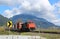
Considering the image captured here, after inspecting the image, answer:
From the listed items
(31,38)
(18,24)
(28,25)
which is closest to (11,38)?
(31,38)

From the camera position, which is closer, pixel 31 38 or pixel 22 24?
pixel 31 38

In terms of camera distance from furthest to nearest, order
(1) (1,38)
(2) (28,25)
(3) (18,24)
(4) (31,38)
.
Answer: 1. (3) (18,24)
2. (2) (28,25)
3. (4) (31,38)
4. (1) (1,38)

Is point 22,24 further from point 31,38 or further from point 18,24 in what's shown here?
point 31,38

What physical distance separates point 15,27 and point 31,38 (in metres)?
45.0

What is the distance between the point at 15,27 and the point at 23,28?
6.29 m

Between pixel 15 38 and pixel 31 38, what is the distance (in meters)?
2.55

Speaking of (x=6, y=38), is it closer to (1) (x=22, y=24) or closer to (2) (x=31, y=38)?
(2) (x=31, y=38)

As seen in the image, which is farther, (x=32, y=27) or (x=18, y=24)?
(x=18, y=24)

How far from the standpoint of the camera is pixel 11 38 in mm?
25078

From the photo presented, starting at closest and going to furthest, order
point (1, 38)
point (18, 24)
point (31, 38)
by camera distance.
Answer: point (1, 38) < point (31, 38) < point (18, 24)

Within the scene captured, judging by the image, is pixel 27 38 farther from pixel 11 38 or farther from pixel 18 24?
pixel 18 24

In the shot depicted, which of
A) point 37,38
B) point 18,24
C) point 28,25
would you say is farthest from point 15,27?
point 37,38

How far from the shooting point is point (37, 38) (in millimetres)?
27797

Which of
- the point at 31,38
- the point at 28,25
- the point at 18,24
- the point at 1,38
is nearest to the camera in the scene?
the point at 1,38
